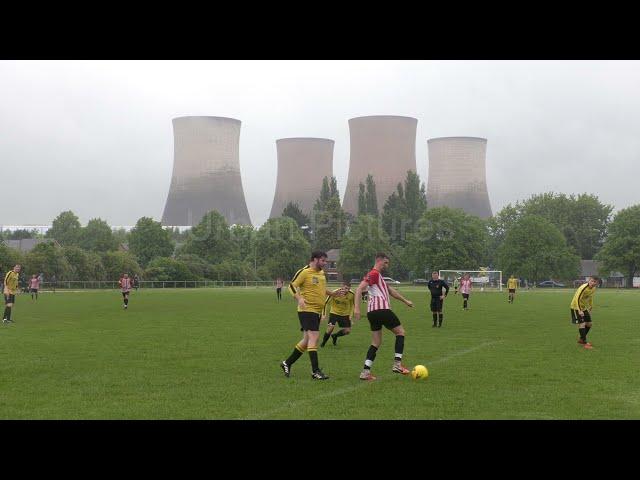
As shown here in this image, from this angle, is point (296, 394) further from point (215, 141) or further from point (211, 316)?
point (215, 141)

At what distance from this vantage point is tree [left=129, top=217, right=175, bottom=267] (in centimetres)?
10494

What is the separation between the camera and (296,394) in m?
11.0

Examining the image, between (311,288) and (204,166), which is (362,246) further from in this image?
(311,288)

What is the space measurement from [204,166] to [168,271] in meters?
12.9

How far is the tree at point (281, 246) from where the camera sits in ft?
362

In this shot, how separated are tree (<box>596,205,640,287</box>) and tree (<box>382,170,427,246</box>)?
1063 inches

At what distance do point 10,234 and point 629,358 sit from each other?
6521 inches

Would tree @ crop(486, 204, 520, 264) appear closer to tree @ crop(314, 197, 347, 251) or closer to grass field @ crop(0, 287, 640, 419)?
tree @ crop(314, 197, 347, 251)

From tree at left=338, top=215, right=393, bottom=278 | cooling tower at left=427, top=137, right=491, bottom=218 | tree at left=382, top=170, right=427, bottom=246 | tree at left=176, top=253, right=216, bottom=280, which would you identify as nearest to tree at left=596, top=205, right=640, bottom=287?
cooling tower at left=427, top=137, right=491, bottom=218

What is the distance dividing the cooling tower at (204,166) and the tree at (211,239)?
18.7ft

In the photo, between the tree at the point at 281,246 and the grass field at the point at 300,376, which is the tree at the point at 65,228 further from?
the grass field at the point at 300,376
